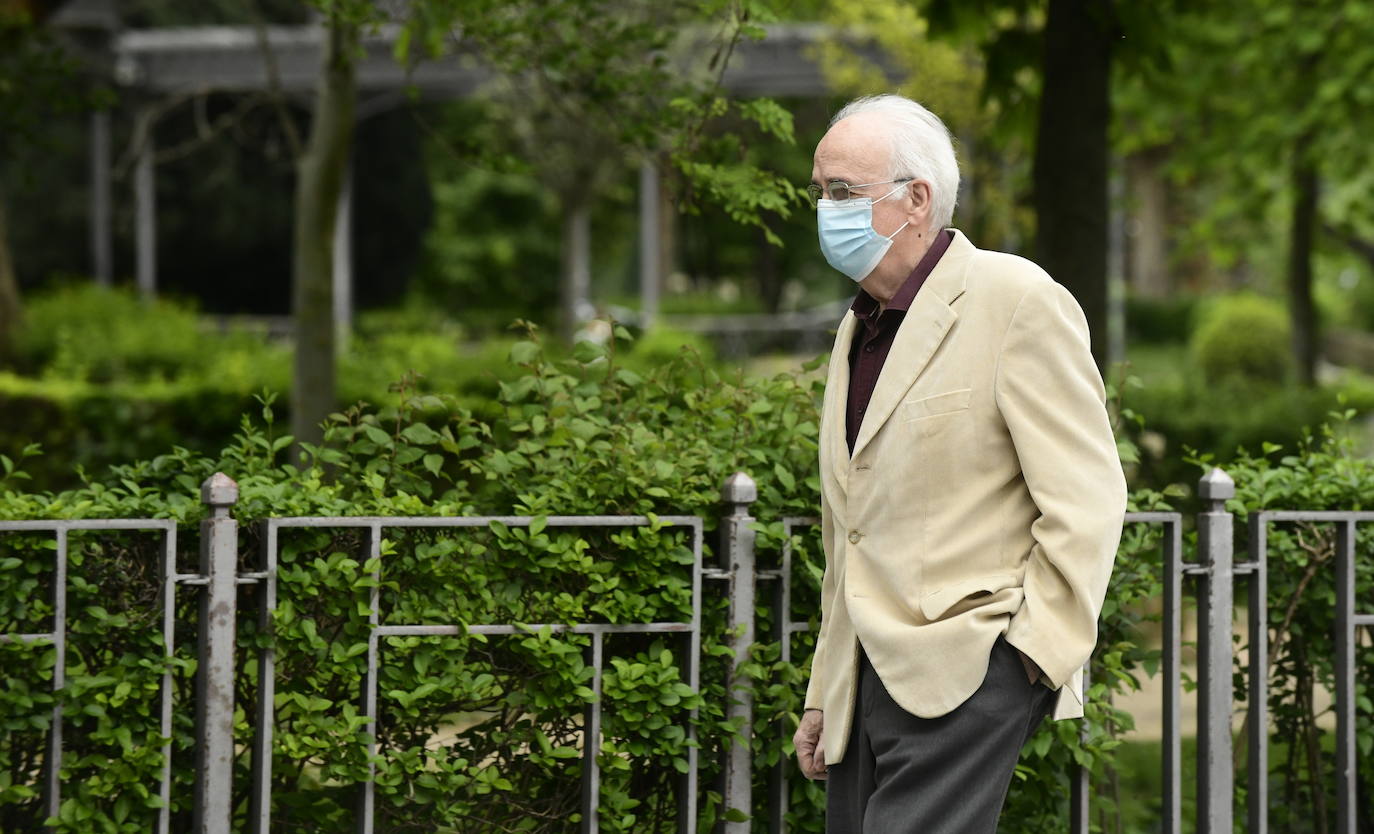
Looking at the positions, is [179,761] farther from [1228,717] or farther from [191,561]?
[1228,717]

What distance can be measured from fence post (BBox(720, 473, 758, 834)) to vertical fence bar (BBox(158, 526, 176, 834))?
1.19 meters

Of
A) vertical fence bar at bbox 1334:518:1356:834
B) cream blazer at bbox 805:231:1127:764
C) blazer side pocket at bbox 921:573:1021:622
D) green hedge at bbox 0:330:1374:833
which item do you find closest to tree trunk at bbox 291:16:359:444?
green hedge at bbox 0:330:1374:833

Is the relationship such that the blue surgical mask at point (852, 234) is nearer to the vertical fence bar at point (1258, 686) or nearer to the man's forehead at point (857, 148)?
the man's forehead at point (857, 148)

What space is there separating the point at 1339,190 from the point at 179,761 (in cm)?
1421

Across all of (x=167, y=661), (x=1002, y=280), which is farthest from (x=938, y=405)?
(x=167, y=661)

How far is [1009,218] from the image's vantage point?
20.1 meters

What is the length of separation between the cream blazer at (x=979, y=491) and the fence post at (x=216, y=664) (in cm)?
135

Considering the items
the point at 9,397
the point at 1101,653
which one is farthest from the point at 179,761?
the point at 9,397

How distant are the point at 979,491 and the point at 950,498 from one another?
1.9 inches

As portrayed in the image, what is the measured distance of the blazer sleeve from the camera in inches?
95.5

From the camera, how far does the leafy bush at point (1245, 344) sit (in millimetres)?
25469

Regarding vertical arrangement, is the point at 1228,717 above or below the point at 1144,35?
below

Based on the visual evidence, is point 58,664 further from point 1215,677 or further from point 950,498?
point 1215,677

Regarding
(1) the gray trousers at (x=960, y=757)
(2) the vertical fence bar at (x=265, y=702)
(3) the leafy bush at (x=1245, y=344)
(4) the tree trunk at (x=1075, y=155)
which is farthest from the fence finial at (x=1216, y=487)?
(3) the leafy bush at (x=1245, y=344)
